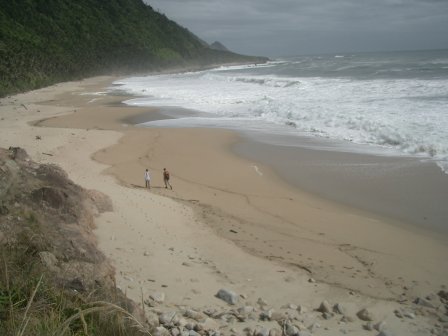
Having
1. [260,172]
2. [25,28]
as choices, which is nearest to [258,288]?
[260,172]

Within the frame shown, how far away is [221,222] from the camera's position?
8.37 metres

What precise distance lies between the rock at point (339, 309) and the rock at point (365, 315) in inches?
6.5

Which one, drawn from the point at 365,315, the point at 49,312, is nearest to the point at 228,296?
the point at 365,315

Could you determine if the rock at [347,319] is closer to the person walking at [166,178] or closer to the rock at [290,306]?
the rock at [290,306]

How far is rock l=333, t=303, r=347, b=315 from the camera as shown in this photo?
516 centimetres

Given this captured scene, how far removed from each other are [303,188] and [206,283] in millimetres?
5367

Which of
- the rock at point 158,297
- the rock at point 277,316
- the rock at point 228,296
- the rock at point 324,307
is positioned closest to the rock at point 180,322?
the rock at point 158,297

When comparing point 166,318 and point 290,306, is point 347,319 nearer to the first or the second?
point 290,306

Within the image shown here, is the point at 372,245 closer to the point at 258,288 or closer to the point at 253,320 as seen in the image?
the point at 258,288

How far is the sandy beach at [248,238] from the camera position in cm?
562

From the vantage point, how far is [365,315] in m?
5.11

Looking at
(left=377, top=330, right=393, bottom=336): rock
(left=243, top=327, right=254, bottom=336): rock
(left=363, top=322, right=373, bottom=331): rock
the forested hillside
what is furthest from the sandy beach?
the forested hillside

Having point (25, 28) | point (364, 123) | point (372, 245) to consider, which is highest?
point (25, 28)

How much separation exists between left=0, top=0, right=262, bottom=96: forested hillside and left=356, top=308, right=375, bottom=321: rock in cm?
3104
